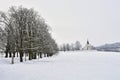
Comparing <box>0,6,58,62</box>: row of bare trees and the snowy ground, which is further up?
<box>0,6,58,62</box>: row of bare trees

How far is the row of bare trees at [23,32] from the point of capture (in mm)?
33656

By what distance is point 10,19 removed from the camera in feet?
114

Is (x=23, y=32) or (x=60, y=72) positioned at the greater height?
(x=23, y=32)

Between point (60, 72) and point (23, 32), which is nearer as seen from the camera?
point (60, 72)

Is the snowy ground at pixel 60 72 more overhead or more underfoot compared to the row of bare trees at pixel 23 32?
more underfoot

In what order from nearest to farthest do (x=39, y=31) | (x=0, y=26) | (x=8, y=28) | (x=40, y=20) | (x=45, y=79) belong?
(x=45, y=79)
(x=8, y=28)
(x=0, y=26)
(x=39, y=31)
(x=40, y=20)

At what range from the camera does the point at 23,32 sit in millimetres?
36312

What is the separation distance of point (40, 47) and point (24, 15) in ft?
19.9

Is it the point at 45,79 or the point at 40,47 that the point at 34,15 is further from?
the point at 45,79

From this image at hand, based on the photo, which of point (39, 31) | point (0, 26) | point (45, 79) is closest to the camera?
point (45, 79)

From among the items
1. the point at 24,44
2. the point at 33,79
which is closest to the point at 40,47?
the point at 24,44

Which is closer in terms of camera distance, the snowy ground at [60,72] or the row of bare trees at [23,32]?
the snowy ground at [60,72]

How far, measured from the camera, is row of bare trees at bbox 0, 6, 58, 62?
110 ft

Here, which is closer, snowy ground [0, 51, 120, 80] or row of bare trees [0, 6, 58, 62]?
snowy ground [0, 51, 120, 80]
